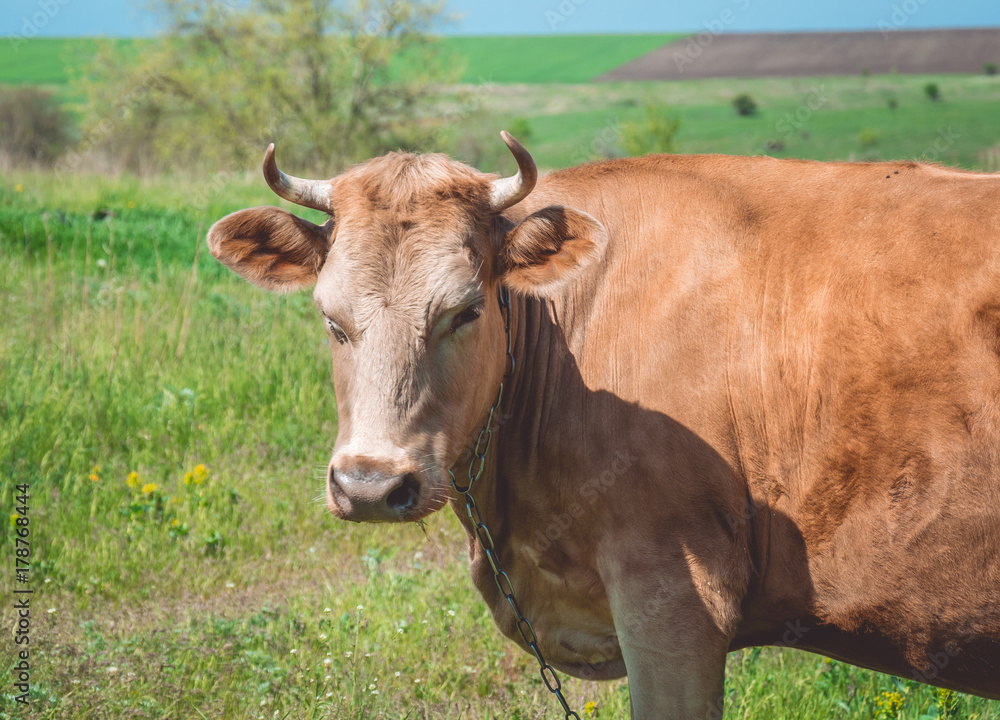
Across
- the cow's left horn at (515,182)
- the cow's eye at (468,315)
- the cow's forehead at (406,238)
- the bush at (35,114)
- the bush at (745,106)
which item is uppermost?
the bush at (745,106)

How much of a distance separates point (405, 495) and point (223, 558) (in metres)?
3.18

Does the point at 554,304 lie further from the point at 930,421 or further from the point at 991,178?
the point at 991,178

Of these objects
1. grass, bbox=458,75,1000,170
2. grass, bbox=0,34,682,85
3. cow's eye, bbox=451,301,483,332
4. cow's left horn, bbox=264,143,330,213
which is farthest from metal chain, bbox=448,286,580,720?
grass, bbox=0,34,682,85

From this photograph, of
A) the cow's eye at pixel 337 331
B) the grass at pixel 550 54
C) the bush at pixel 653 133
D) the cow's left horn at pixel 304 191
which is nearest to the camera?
the cow's eye at pixel 337 331

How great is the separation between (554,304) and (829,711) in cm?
236

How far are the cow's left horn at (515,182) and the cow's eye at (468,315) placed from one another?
0.41m

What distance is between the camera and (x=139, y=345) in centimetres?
682

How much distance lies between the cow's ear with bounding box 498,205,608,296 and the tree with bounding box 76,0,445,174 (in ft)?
82.1

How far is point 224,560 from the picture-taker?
5.07 meters

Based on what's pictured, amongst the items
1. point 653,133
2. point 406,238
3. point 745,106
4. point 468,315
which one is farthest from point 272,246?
point 745,106

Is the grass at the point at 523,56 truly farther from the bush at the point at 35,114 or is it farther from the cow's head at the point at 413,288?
the cow's head at the point at 413,288

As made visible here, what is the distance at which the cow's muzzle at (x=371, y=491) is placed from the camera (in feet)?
7.81

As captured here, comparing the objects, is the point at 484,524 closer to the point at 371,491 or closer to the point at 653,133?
the point at 371,491

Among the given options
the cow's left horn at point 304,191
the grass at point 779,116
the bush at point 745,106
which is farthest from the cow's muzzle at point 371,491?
the bush at point 745,106
